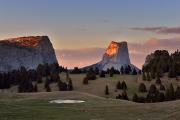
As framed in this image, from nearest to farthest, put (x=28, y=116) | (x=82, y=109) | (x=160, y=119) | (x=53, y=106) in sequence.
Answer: (x=160, y=119), (x=28, y=116), (x=82, y=109), (x=53, y=106)

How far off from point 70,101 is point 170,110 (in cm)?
2196

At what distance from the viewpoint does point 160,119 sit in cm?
5438

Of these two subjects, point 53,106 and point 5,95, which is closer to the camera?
Answer: point 53,106

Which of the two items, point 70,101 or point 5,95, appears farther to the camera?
point 5,95

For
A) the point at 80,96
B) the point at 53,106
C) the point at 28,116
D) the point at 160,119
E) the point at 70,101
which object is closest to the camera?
the point at 160,119

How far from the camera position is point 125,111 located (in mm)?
61938

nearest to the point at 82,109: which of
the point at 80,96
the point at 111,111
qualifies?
the point at 111,111

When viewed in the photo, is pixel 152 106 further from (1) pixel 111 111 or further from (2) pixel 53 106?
(2) pixel 53 106

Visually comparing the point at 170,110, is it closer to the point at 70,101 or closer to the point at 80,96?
the point at 70,101

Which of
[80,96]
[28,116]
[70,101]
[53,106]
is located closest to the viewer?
[28,116]

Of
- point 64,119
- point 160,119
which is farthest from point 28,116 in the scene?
point 160,119

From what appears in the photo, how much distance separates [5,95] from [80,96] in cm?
1230

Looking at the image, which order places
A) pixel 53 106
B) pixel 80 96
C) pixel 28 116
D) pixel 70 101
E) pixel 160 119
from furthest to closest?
1. pixel 80 96
2. pixel 70 101
3. pixel 53 106
4. pixel 28 116
5. pixel 160 119

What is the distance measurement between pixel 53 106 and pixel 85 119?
15.3 metres
